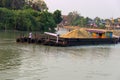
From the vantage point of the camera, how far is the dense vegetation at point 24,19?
7000 centimetres

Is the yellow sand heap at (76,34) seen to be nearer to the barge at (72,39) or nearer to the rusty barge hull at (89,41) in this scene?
the barge at (72,39)

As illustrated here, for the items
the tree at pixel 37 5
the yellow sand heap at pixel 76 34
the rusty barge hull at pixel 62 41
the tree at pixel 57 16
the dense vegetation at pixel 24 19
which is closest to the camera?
the rusty barge hull at pixel 62 41

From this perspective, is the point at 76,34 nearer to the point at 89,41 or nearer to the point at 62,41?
the point at 89,41

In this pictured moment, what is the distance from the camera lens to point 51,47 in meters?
33.6

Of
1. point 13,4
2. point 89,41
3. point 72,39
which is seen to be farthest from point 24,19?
point 72,39

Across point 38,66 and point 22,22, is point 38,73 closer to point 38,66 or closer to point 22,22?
point 38,66

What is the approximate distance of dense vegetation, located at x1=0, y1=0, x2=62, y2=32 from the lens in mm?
70000

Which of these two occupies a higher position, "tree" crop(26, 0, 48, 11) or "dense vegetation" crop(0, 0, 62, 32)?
"tree" crop(26, 0, 48, 11)

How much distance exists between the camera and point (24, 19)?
7131 centimetres

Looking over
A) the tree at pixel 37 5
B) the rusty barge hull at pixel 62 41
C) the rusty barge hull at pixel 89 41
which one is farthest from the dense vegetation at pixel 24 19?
the rusty barge hull at pixel 62 41

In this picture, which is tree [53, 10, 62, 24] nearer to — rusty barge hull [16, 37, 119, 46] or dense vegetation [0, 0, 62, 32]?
dense vegetation [0, 0, 62, 32]

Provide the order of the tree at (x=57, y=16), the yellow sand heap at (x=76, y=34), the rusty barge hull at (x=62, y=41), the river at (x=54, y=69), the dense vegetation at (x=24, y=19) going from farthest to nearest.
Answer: the tree at (x=57, y=16)
the dense vegetation at (x=24, y=19)
the yellow sand heap at (x=76, y=34)
the rusty barge hull at (x=62, y=41)
the river at (x=54, y=69)

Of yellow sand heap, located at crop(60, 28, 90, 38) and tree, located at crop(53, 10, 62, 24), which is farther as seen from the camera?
tree, located at crop(53, 10, 62, 24)

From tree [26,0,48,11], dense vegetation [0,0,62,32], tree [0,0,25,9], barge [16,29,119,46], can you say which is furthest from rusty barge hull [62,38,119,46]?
tree [26,0,48,11]
